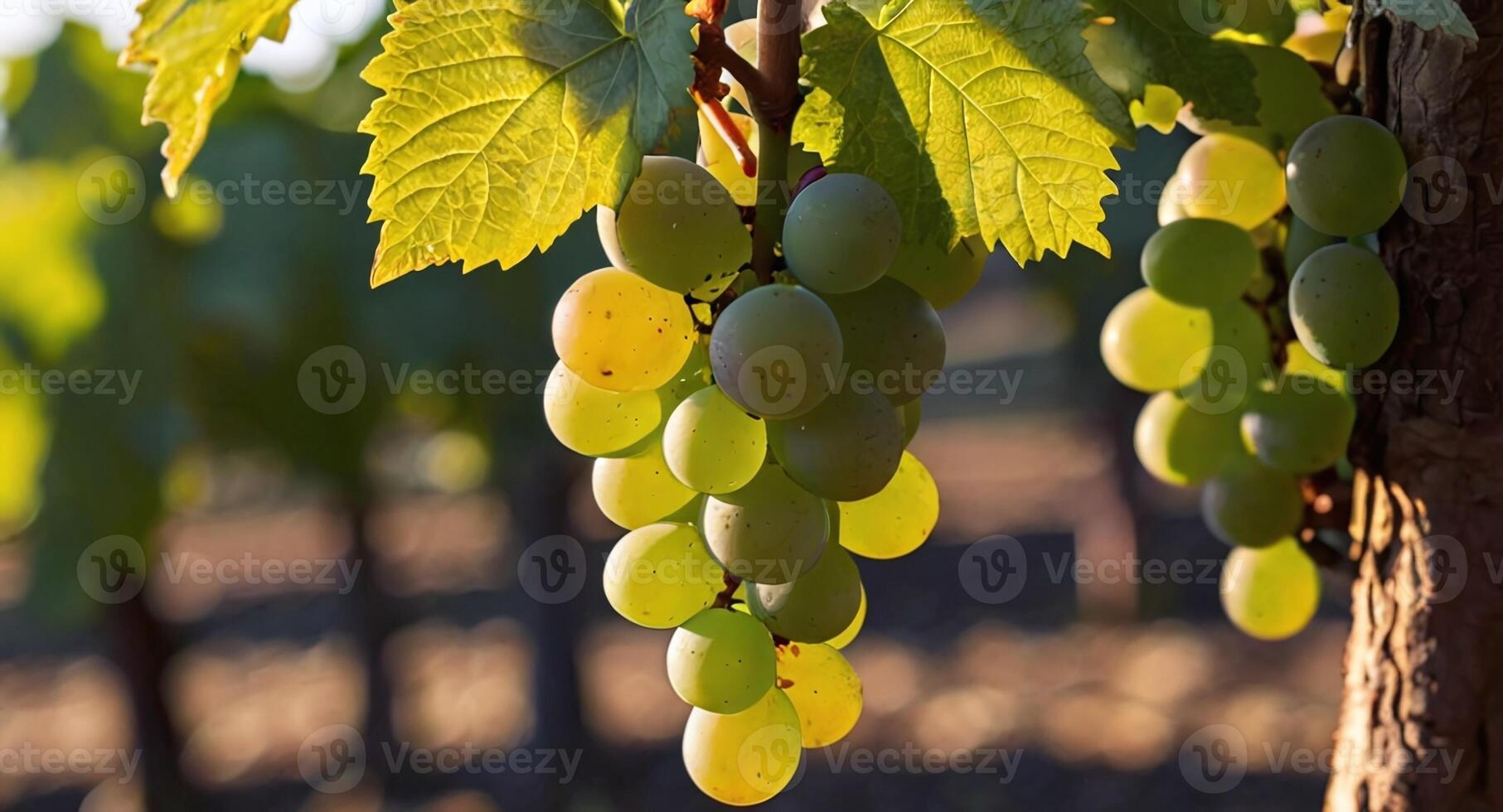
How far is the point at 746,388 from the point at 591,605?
14.3 ft

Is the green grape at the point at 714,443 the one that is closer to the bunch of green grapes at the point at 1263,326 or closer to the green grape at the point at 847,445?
the green grape at the point at 847,445

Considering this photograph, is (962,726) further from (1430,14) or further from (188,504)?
(1430,14)

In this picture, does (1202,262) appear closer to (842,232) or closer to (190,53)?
(842,232)

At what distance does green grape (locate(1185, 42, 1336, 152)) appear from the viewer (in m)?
0.55

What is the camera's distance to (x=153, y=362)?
2.76m

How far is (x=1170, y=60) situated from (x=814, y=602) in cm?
28

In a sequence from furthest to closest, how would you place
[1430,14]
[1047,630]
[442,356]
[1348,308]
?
1. [1047,630]
2. [442,356]
3. [1348,308]
4. [1430,14]

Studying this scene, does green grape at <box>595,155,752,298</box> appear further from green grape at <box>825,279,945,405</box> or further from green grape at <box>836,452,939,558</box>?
green grape at <box>836,452,939,558</box>

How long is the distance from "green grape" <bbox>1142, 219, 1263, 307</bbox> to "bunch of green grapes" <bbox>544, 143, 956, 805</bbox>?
17 centimetres

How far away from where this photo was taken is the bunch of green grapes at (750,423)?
0.42m

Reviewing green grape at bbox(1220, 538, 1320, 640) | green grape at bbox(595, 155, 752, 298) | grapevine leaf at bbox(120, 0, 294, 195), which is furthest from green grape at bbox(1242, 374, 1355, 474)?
grapevine leaf at bbox(120, 0, 294, 195)

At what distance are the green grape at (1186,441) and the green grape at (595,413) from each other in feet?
1.17

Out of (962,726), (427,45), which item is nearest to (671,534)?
(427,45)

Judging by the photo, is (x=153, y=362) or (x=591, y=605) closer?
(x=153, y=362)
